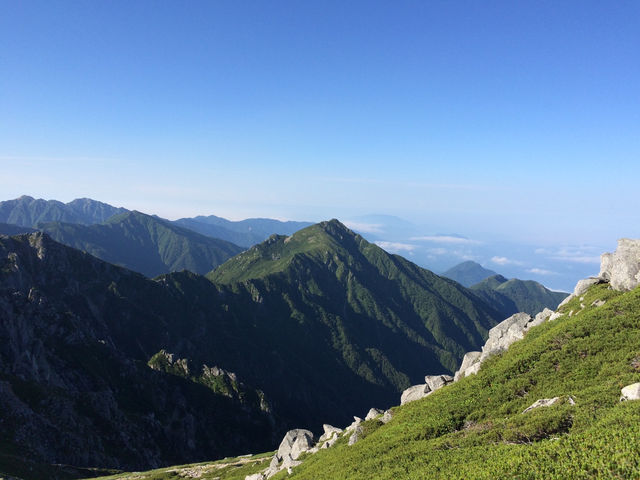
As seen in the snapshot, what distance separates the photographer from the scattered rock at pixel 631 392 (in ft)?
84.3

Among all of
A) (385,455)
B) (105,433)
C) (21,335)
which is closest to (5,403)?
(105,433)

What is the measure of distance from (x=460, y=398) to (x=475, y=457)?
590 inches

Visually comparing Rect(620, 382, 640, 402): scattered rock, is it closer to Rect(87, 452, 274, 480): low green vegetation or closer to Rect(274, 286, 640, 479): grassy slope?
Rect(274, 286, 640, 479): grassy slope

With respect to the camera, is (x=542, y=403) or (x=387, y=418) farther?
(x=387, y=418)

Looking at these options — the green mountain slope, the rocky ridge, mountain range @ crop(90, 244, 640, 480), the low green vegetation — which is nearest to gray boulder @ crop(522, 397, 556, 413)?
mountain range @ crop(90, 244, 640, 480)

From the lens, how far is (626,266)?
4947cm

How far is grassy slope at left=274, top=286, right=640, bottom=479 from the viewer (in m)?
20.6

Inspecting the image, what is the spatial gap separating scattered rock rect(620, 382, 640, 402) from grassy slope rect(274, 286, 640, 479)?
54 centimetres

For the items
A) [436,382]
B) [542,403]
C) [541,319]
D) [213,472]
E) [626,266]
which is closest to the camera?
[542,403]

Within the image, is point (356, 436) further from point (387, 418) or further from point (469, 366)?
point (469, 366)

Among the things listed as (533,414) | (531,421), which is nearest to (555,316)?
(533,414)

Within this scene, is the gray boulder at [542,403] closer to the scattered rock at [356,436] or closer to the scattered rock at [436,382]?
the scattered rock at [436,382]

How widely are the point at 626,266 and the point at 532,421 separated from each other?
3719 centimetres

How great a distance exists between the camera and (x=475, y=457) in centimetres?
2520
